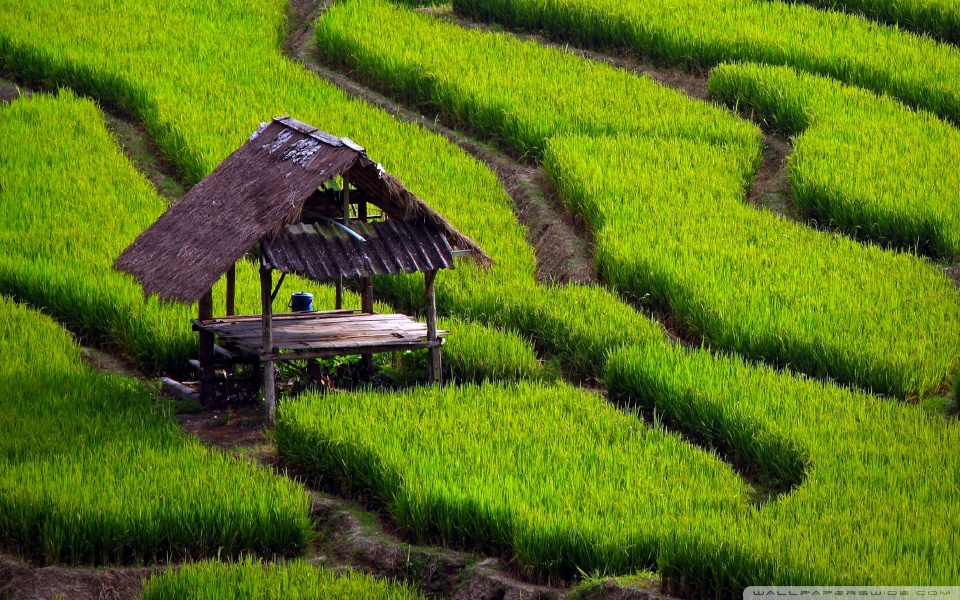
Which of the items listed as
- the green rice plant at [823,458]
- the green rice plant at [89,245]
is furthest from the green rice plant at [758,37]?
the green rice plant at [823,458]

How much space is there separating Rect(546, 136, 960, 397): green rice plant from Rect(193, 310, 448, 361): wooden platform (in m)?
2.10

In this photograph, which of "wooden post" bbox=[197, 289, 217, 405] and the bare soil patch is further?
"wooden post" bbox=[197, 289, 217, 405]

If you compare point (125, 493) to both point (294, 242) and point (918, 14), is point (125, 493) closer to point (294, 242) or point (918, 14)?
point (294, 242)

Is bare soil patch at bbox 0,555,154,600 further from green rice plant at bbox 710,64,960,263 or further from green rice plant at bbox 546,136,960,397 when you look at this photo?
green rice plant at bbox 710,64,960,263

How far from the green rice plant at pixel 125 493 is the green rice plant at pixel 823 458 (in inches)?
79.3

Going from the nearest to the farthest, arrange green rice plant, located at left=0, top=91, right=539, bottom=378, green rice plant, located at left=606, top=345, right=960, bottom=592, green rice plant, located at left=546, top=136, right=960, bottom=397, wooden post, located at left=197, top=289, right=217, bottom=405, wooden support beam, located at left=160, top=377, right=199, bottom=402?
green rice plant, located at left=606, top=345, right=960, bottom=592
wooden post, located at left=197, top=289, right=217, bottom=405
wooden support beam, located at left=160, top=377, right=199, bottom=402
green rice plant, located at left=546, top=136, right=960, bottom=397
green rice plant, located at left=0, top=91, right=539, bottom=378

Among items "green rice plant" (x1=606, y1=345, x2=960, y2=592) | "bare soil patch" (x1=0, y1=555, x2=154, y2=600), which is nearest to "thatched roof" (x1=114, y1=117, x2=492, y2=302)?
"green rice plant" (x1=606, y1=345, x2=960, y2=592)

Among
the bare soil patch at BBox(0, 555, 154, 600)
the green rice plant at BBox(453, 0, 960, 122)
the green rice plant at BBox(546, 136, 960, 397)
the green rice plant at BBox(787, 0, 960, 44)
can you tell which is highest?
the green rice plant at BBox(787, 0, 960, 44)

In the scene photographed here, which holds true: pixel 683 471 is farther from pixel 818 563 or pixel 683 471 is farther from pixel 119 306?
pixel 119 306

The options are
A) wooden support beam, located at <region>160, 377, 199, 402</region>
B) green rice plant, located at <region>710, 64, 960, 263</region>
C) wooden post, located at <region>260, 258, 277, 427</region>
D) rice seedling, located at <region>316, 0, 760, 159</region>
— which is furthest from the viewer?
rice seedling, located at <region>316, 0, 760, 159</region>

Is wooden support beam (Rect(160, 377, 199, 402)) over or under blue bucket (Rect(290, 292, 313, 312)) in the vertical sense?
under

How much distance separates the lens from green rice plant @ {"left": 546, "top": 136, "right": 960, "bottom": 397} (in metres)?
8.02

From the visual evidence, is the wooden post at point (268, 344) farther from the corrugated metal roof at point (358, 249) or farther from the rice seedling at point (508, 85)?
the rice seedling at point (508, 85)

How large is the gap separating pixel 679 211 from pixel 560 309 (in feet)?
6.32
